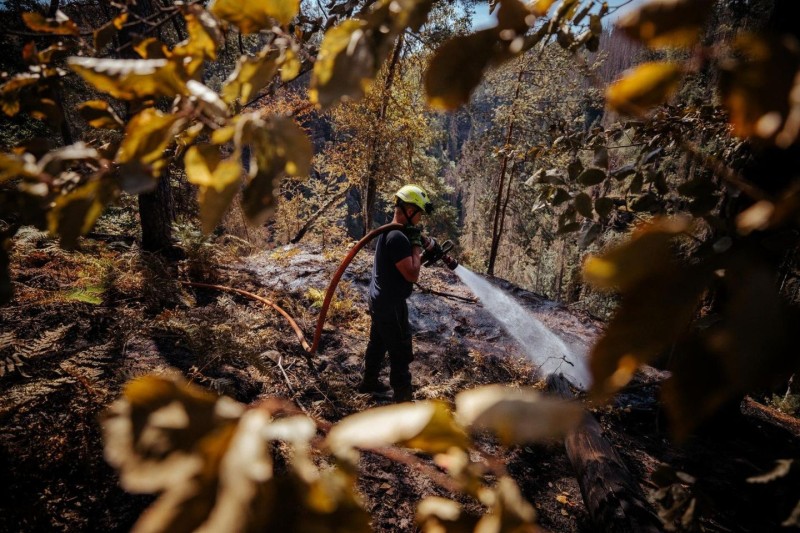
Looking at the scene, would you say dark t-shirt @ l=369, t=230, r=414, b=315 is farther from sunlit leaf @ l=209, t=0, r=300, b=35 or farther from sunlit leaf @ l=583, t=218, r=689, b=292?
sunlit leaf @ l=583, t=218, r=689, b=292

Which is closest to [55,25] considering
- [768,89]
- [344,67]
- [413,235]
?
[344,67]

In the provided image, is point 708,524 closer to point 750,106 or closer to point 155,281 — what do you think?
point 750,106

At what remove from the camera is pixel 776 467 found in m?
0.73

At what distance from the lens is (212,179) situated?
1.65 ft

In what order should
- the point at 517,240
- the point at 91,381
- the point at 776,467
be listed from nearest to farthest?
the point at 776,467 → the point at 91,381 → the point at 517,240

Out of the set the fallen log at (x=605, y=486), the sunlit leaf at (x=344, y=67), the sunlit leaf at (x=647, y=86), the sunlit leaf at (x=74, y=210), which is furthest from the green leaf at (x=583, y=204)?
the fallen log at (x=605, y=486)

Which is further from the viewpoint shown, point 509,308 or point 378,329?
point 509,308

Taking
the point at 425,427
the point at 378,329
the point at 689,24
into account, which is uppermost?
the point at 689,24

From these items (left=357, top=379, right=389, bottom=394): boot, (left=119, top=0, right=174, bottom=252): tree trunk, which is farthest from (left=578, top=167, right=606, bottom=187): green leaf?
(left=119, top=0, right=174, bottom=252): tree trunk

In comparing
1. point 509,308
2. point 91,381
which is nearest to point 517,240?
point 509,308

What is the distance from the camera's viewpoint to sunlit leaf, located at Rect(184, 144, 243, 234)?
0.48 m

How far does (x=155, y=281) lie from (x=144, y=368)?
6.60 feet

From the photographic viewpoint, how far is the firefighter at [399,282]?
3.49 metres

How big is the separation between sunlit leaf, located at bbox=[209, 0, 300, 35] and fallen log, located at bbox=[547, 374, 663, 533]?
2.82 m
